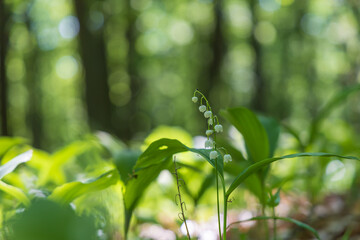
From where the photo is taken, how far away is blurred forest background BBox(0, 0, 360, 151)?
10.2 m

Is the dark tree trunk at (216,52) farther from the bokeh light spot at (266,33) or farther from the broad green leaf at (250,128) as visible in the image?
the broad green leaf at (250,128)

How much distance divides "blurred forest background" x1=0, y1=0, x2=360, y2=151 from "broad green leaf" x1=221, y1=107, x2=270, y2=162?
5.76 meters

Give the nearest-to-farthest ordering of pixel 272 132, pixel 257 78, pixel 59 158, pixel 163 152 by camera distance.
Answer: pixel 163 152
pixel 272 132
pixel 59 158
pixel 257 78

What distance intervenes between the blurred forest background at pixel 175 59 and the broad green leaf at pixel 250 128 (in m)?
5.76

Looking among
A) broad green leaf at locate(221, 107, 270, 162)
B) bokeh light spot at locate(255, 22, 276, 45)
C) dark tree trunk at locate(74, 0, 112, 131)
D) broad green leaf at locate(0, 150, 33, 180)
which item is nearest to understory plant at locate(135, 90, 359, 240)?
broad green leaf at locate(221, 107, 270, 162)

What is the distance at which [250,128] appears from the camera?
1.32 metres

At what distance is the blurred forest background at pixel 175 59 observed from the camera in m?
10.2

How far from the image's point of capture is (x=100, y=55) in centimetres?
564

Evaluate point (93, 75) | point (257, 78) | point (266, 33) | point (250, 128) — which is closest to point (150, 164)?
point (250, 128)

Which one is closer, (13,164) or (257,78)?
(13,164)

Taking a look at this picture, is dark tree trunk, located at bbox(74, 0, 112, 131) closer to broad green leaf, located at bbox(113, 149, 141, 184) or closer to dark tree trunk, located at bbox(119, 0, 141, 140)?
broad green leaf, located at bbox(113, 149, 141, 184)

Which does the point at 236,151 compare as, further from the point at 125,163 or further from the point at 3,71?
the point at 3,71

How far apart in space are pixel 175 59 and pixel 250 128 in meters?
15.4

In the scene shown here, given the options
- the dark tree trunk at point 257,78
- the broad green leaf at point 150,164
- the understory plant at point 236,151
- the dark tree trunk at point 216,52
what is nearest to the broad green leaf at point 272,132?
the understory plant at point 236,151
